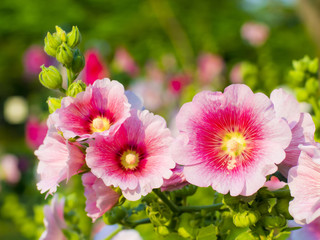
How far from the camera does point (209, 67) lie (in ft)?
9.05

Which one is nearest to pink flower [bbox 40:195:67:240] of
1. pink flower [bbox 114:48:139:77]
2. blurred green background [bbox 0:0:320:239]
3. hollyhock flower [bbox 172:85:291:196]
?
hollyhock flower [bbox 172:85:291:196]

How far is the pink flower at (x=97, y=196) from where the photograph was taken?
45 centimetres

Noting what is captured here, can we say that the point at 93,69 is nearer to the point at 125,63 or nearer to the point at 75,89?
the point at 125,63

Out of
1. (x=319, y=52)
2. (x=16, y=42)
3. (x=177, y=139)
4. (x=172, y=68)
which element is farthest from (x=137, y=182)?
(x=16, y=42)

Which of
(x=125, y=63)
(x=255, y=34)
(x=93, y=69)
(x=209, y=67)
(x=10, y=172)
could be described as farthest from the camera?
(x=209, y=67)

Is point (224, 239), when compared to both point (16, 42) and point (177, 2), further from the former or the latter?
point (16, 42)

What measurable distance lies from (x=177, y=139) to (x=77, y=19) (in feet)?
24.9

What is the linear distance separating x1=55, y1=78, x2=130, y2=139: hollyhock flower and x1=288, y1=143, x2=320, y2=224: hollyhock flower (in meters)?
0.15

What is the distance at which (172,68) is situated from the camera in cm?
275

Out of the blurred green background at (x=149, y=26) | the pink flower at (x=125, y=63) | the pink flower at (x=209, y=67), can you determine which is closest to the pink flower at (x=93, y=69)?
the pink flower at (x=125, y=63)

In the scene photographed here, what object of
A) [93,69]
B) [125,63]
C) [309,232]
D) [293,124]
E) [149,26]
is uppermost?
[149,26]

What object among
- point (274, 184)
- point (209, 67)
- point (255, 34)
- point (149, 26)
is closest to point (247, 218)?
point (274, 184)

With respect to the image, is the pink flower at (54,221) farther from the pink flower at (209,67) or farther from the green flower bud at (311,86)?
the pink flower at (209,67)

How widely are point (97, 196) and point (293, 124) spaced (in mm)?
188
